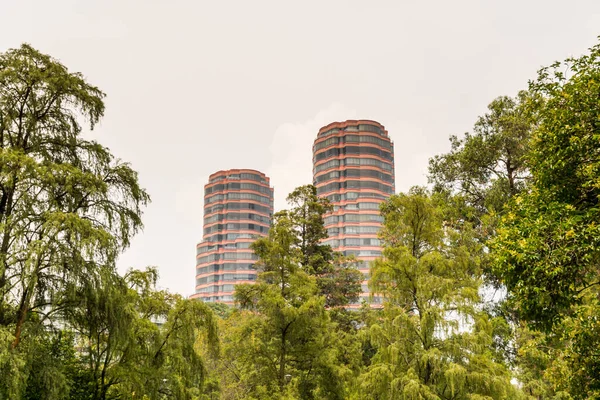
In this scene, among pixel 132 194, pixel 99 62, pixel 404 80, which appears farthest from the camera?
pixel 404 80

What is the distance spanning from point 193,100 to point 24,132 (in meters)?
49.5

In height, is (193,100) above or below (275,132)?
below

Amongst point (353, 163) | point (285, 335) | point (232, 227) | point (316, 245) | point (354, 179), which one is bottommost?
point (285, 335)

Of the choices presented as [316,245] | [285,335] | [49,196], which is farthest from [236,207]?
[49,196]

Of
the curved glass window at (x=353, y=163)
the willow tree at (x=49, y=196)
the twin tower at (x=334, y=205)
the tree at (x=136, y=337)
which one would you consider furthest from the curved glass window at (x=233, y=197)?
the tree at (x=136, y=337)

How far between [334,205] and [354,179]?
1114 centimetres

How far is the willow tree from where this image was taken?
414 inches

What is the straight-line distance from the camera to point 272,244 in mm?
16453

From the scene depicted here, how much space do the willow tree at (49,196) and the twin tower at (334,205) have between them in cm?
6672

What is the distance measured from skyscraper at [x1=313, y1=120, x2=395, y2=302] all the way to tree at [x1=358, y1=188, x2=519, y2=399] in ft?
245

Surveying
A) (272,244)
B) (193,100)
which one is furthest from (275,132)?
(272,244)

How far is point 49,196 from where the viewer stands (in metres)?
11.6

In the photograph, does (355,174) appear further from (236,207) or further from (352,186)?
(236,207)

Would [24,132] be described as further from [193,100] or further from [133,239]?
[193,100]
